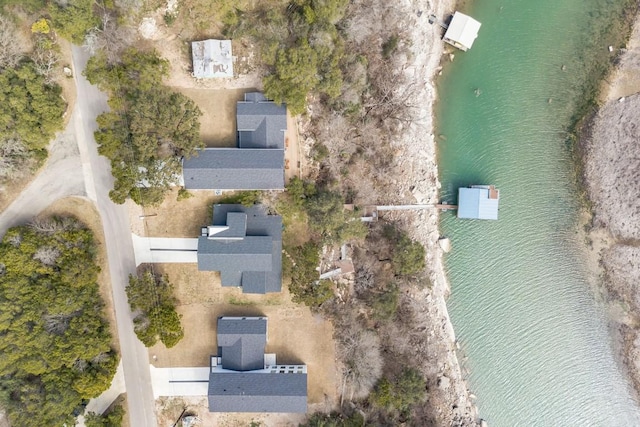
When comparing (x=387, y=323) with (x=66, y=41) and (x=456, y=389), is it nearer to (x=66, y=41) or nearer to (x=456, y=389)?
(x=456, y=389)

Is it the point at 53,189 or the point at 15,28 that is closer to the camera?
the point at 15,28

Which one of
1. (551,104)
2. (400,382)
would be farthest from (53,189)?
(551,104)

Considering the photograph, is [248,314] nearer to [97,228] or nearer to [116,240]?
[116,240]

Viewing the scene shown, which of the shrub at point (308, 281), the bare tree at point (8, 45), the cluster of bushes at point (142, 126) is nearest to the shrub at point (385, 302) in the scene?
the shrub at point (308, 281)

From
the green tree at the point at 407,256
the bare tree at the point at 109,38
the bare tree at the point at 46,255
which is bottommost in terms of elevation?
the green tree at the point at 407,256

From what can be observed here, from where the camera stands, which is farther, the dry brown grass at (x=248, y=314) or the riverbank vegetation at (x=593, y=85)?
the riverbank vegetation at (x=593, y=85)

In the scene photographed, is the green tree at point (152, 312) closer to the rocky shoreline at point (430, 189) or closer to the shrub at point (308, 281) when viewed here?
the shrub at point (308, 281)

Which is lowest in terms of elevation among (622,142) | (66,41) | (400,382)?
(400,382)
